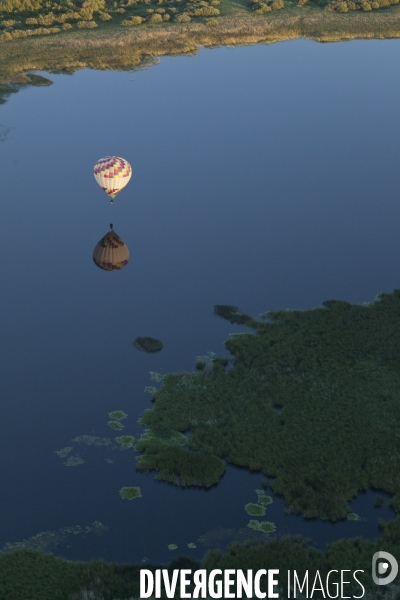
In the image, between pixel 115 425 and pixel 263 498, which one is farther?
pixel 115 425

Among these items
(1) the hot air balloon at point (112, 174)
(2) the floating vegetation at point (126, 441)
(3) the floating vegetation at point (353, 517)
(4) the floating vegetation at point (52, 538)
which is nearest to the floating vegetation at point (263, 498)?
(3) the floating vegetation at point (353, 517)

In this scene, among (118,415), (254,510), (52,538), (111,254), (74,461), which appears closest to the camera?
(52,538)

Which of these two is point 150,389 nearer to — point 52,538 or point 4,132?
point 52,538

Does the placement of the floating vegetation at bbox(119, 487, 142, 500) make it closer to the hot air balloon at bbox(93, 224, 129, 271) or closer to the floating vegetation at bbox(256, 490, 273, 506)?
the floating vegetation at bbox(256, 490, 273, 506)

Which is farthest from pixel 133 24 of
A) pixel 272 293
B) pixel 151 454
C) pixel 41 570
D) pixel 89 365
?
pixel 41 570

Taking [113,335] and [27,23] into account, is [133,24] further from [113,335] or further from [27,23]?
[113,335]

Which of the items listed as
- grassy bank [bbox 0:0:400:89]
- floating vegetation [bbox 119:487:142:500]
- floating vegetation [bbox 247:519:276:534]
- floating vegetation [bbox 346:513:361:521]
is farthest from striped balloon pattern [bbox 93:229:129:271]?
grassy bank [bbox 0:0:400:89]

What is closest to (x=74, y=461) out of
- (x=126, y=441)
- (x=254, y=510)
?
(x=126, y=441)
